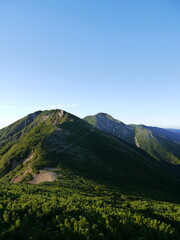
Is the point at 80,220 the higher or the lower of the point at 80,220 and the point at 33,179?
the higher

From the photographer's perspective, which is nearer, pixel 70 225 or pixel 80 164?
pixel 70 225

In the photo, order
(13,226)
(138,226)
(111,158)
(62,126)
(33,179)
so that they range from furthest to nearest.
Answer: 1. (62,126)
2. (111,158)
3. (33,179)
4. (138,226)
5. (13,226)

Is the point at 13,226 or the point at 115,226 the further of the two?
the point at 115,226

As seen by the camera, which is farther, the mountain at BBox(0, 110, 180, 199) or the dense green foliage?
the mountain at BBox(0, 110, 180, 199)

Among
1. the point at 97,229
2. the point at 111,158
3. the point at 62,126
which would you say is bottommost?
the point at 111,158

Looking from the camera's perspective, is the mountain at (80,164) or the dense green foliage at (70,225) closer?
the dense green foliage at (70,225)

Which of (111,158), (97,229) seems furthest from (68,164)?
(97,229)

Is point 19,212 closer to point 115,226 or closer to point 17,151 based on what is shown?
point 115,226

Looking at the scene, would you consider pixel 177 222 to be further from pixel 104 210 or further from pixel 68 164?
pixel 68 164

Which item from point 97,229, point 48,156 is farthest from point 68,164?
point 97,229

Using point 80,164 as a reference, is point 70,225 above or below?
above

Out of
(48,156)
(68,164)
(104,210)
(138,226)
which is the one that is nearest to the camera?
(138,226)
